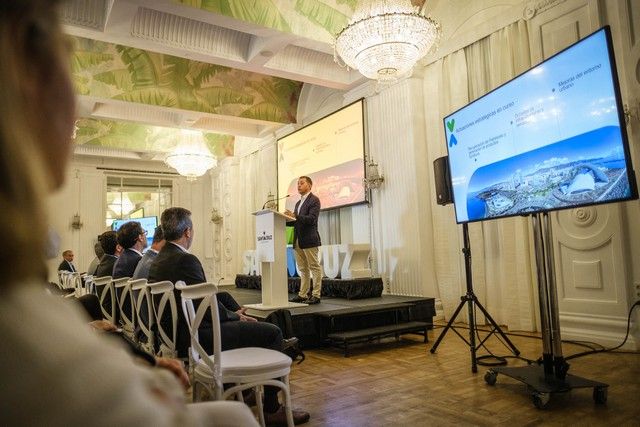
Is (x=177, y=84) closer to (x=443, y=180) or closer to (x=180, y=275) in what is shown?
(x=443, y=180)

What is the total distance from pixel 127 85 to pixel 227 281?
543 centimetres

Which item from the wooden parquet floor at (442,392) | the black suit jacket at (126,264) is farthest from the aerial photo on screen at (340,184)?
the black suit jacket at (126,264)

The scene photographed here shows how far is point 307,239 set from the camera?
16.0 ft

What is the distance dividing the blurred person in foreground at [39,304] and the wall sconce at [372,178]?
6.19 metres

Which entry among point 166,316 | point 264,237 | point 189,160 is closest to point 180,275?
point 166,316

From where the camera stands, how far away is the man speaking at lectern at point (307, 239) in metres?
4.86

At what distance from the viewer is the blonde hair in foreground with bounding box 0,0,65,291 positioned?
1.03ft

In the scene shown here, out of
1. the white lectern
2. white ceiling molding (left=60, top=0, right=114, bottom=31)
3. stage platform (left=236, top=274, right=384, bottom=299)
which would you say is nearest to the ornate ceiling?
white ceiling molding (left=60, top=0, right=114, bottom=31)

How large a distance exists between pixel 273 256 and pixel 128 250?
1.29 m

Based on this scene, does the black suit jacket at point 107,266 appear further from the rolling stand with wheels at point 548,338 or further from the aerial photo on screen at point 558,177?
the rolling stand with wheels at point 548,338

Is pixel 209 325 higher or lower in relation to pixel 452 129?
lower

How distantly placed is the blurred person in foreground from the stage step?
12.4 feet

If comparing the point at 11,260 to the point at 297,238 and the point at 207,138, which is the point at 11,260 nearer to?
the point at 297,238

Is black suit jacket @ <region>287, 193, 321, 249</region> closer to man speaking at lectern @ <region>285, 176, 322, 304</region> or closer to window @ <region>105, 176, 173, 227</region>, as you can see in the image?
man speaking at lectern @ <region>285, 176, 322, 304</region>
